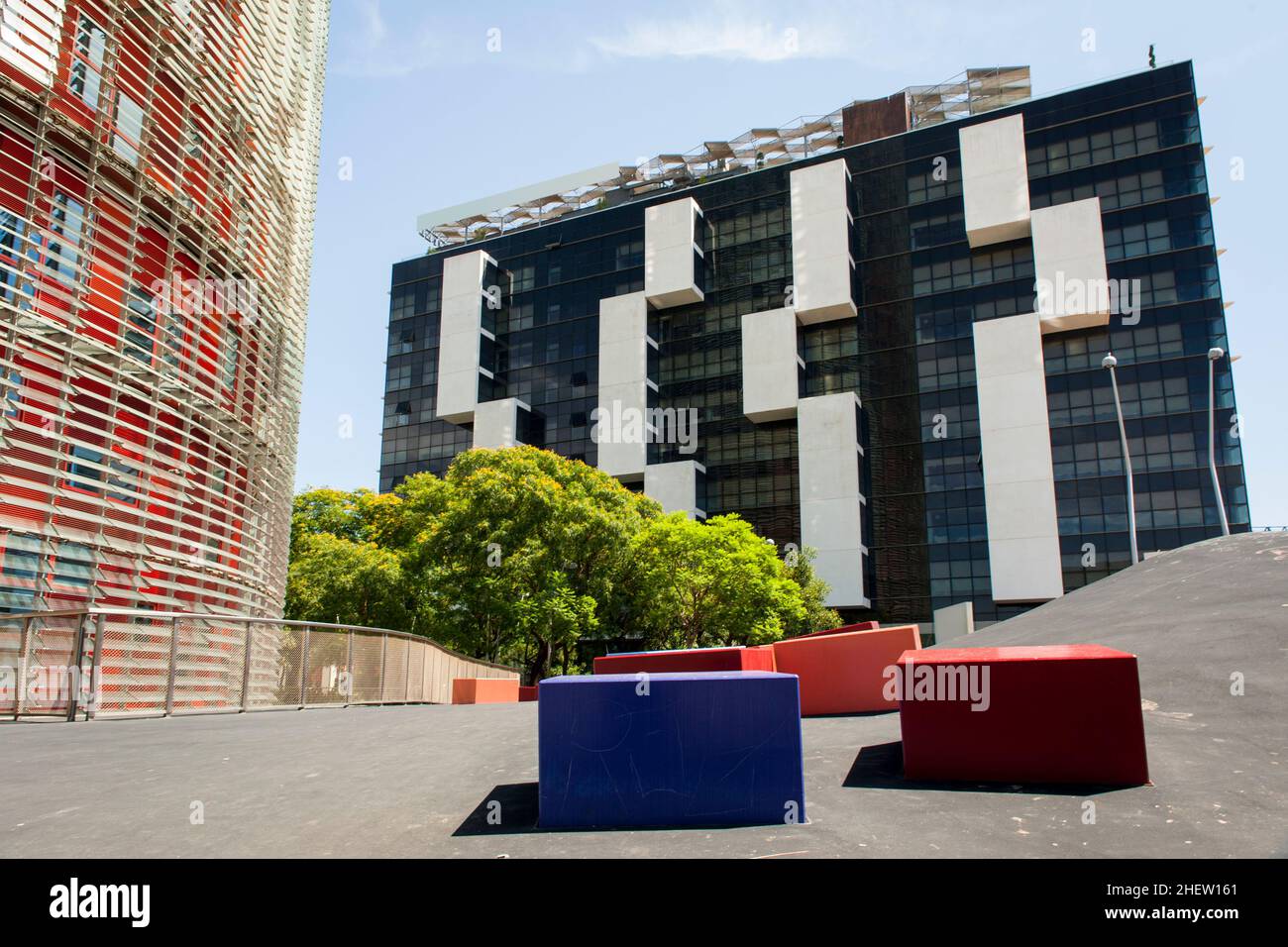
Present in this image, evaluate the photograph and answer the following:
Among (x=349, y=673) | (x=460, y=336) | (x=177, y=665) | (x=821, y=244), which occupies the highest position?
(x=821, y=244)

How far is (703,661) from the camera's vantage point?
573 inches

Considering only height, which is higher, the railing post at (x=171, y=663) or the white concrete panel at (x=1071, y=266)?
the white concrete panel at (x=1071, y=266)

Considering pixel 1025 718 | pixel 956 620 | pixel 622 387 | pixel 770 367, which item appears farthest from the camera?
pixel 622 387

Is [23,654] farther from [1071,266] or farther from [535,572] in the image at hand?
[1071,266]

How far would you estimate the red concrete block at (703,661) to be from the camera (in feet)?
46.8

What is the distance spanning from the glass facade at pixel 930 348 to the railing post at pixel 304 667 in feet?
165

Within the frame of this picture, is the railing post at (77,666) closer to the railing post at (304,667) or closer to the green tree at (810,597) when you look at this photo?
the railing post at (304,667)

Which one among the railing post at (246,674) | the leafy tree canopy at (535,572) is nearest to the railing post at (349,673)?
the railing post at (246,674)

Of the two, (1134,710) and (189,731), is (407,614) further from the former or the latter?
(1134,710)

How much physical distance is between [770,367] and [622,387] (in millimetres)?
12653

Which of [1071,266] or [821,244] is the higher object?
[821,244]

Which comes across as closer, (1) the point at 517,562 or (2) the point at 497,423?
(1) the point at 517,562

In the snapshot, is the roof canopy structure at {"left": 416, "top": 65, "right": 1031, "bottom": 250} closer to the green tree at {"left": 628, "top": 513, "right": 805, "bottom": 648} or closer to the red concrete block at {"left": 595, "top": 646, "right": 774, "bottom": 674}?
the green tree at {"left": 628, "top": 513, "right": 805, "bottom": 648}

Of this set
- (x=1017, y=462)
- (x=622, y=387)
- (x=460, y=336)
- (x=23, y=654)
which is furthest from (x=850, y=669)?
(x=460, y=336)
